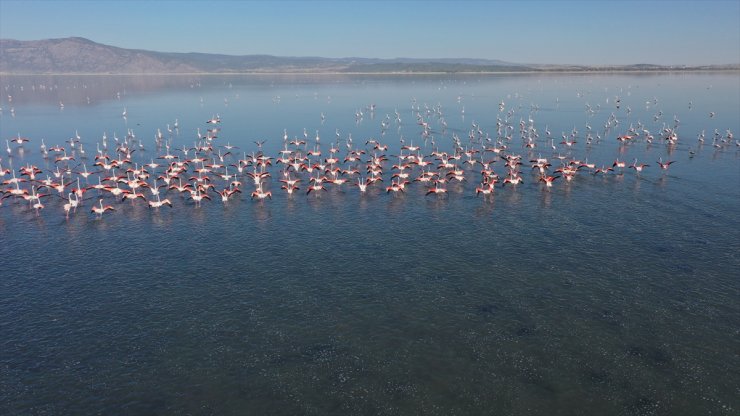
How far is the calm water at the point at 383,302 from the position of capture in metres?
30.8

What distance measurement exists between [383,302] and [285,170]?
4637 centimetres

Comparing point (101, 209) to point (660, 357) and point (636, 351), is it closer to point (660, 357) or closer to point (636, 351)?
point (636, 351)

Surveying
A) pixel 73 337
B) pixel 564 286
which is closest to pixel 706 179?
pixel 564 286

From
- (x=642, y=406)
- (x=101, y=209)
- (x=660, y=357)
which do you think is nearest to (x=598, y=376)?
(x=642, y=406)

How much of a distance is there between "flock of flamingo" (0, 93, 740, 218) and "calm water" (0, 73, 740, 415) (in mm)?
2111

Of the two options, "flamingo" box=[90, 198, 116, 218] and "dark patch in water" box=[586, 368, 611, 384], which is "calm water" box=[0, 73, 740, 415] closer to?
"dark patch in water" box=[586, 368, 611, 384]

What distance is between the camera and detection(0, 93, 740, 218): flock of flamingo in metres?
70.8

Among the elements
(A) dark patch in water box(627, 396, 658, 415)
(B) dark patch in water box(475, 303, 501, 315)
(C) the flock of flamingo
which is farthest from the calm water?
(C) the flock of flamingo

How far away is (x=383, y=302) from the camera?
41.4 m

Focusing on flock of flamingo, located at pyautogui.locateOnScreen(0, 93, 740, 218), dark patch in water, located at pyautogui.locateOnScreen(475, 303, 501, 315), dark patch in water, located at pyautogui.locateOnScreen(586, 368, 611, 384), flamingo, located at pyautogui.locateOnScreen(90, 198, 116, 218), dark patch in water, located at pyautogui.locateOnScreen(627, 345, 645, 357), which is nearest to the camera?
dark patch in water, located at pyautogui.locateOnScreen(586, 368, 611, 384)

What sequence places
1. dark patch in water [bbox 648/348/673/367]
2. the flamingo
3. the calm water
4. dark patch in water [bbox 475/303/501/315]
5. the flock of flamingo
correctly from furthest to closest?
the flock of flamingo
the flamingo
dark patch in water [bbox 475/303/501/315]
dark patch in water [bbox 648/348/673/367]
the calm water

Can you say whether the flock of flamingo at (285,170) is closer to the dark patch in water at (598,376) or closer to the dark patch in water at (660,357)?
the dark patch in water at (660,357)

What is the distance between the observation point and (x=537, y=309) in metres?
39.9

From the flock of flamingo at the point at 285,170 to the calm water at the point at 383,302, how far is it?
2111 millimetres
